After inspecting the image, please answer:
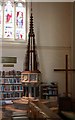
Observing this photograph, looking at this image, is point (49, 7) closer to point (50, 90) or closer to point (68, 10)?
point (68, 10)

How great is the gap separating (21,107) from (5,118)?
1.54 meters

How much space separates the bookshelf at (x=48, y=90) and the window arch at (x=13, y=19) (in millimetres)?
2394

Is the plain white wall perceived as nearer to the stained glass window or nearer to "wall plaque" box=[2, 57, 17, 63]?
the stained glass window

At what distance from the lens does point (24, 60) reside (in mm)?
11945

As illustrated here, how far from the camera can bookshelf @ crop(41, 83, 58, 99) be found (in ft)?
39.1

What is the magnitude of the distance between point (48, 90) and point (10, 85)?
171cm

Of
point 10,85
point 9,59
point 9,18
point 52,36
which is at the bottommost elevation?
point 10,85

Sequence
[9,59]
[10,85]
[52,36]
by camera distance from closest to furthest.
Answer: [10,85]
[9,59]
[52,36]

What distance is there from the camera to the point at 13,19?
12477 mm

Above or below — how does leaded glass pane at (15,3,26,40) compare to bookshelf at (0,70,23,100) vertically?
above

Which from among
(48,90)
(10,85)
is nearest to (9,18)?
(10,85)

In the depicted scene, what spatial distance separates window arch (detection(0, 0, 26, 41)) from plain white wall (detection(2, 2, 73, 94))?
1.95 feet

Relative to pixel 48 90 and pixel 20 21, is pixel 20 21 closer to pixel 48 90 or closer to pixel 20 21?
pixel 20 21

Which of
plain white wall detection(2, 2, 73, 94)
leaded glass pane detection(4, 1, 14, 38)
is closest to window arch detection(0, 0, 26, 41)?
leaded glass pane detection(4, 1, 14, 38)
